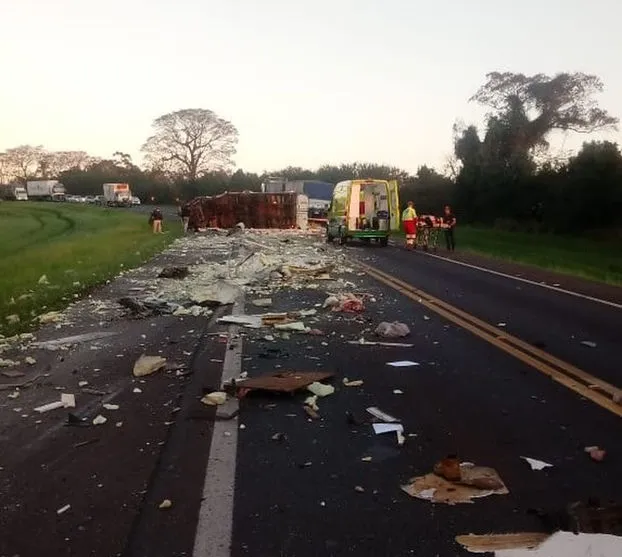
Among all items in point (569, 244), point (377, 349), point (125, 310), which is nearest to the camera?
point (377, 349)

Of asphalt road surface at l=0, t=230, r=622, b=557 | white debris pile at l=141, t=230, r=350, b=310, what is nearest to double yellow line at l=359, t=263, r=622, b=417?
asphalt road surface at l=0, t=230, r=622, b=557

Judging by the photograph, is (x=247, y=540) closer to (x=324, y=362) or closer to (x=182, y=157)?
(x=324, y=362)

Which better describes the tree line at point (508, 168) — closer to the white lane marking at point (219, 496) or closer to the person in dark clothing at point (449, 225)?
the person in dark clothing at point (449, 225)

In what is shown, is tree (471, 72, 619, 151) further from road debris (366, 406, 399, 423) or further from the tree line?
road debris (366, 406, 399, 423)

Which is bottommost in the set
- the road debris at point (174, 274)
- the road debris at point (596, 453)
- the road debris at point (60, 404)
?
the road debris at point (174, 274)

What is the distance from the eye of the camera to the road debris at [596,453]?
14.9 ft

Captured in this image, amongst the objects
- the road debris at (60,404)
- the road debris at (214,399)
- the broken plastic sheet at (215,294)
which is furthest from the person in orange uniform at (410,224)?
the road debris at (60,404)

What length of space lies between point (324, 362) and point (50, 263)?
53.8 ft

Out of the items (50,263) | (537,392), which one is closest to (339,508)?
(537,392)

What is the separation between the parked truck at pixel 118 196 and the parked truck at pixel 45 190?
16652 mm

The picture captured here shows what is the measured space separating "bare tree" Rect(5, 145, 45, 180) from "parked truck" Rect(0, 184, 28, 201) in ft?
34.1

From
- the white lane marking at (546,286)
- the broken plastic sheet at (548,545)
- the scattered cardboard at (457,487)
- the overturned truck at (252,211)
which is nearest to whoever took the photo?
the broken plastic sheet at (548,545)

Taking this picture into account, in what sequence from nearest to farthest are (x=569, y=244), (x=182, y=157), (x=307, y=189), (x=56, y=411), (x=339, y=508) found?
(x=339, y=508) → (x=56, y=411) → (x=569, y=244) → (x=307, y=189) → (x=182, y=157)

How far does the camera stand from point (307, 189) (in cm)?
5438
